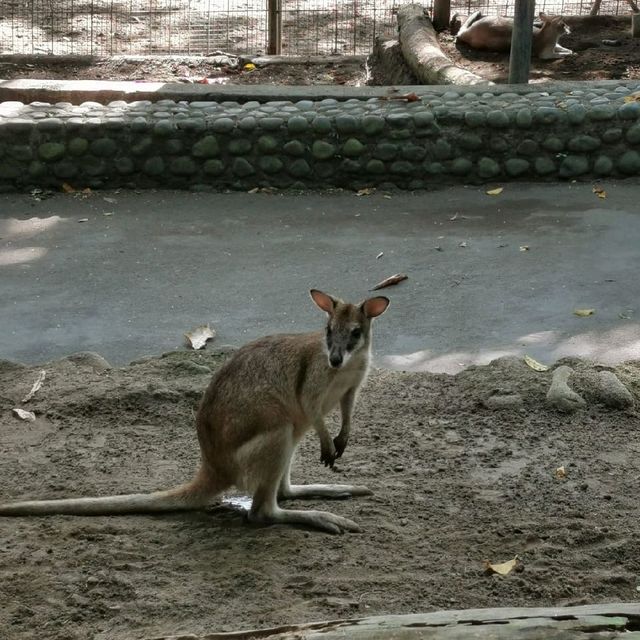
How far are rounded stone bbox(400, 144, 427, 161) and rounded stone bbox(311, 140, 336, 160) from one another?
639 mm

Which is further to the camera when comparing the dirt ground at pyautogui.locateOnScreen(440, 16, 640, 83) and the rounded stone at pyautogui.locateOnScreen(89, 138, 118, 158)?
the dirt ground at pyautogui.locateOnScreen(440, 16, 640, 83)

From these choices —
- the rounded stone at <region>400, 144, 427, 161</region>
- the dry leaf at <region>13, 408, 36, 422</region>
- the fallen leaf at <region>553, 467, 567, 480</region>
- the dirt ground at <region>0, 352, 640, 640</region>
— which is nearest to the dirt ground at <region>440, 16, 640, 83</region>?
the rounded stone at <region>400, 144, 427, 161</region>

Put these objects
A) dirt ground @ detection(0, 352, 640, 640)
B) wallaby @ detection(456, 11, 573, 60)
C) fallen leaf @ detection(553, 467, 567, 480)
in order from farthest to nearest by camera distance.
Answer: wallaby @ detection(456, 11, 573, 60) < fallen leaf @ detection(553, 467, 567, 480) < dirt ground @ detection(0, 352, 640, 640)

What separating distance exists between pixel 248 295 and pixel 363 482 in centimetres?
311

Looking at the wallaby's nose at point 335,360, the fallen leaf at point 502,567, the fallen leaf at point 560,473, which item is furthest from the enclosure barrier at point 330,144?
the fallen leaf at point 502,567

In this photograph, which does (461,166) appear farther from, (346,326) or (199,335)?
(346,326)

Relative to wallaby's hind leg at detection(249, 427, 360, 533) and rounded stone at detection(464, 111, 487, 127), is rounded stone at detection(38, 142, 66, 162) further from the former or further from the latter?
wallaby's hind leg at detection(249, 427, 360, 533)

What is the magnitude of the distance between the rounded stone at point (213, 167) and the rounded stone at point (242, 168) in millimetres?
112

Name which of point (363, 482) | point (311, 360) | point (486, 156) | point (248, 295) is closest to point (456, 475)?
point (363, 482)

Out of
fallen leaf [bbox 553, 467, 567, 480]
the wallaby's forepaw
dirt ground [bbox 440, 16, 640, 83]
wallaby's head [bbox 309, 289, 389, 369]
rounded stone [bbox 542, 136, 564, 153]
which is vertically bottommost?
fallen leaf [bbox 553, 467, 567, 480]

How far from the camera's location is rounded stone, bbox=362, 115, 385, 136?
10.0m

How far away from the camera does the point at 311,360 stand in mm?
4582

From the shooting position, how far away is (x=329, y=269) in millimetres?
8406

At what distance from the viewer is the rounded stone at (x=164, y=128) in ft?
33.1
